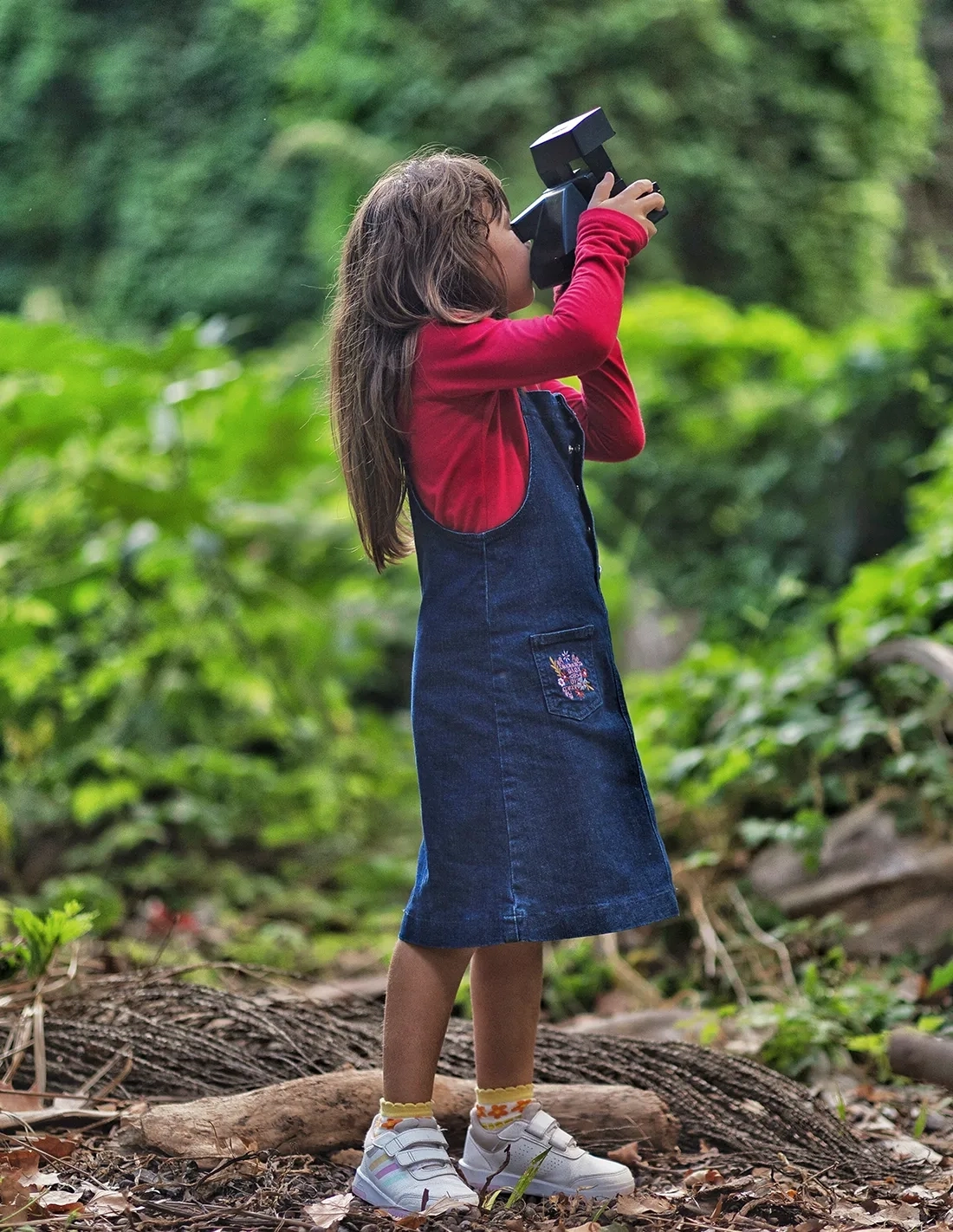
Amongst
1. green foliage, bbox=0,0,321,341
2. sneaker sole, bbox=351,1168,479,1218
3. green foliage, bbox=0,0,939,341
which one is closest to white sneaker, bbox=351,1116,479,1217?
sneaker sole, bbox=351,1168,479,1218

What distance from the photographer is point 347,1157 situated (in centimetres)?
151

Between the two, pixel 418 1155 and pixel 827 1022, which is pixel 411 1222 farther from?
pixel 827 1022

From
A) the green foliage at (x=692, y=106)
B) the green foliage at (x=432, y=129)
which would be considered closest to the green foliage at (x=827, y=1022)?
the green foliage at (x=432, y=129)

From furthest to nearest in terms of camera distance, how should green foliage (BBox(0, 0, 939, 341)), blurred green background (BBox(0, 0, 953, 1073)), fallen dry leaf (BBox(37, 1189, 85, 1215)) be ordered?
green foliage (BBox(0, 0, 939, 341)), blurred green background (BBox(0, 0, 953, 1073)), fallen dry leaf (BBox(37, 1189, 85, 1215))

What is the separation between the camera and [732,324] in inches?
205

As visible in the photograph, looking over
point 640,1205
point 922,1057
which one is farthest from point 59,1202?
point 922,1057

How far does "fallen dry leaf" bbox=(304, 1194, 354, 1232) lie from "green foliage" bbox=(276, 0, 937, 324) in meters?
4.00

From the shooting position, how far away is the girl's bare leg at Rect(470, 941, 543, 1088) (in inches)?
55.1

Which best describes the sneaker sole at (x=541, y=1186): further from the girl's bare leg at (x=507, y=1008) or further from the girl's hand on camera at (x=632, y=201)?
the girl's hand on camera at (x=632, y=201)

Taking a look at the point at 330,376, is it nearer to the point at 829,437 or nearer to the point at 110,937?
the point at 110,937

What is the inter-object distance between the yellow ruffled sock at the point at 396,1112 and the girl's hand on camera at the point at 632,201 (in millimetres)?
999

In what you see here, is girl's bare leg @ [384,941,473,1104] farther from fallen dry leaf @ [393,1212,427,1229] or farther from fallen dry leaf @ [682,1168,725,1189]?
fallen dry leaf @ [682,1168,725,1189]

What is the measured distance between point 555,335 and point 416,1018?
76 centimetres

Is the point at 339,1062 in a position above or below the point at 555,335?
below
